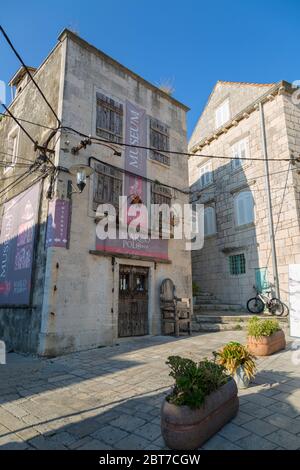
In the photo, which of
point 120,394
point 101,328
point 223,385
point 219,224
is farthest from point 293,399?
point 219,224

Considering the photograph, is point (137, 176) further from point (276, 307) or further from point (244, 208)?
point (276, 307)

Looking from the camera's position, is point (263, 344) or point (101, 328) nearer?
point (263, 344)

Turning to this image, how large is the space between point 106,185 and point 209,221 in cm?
827

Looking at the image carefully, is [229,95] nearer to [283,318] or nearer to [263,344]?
[283,318]

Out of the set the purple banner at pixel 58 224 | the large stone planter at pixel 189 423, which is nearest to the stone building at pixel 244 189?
the purple banner at pixel 58 224

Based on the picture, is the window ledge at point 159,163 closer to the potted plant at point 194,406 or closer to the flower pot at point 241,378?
the flower pot at point 241,378

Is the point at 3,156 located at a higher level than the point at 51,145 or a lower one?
higher

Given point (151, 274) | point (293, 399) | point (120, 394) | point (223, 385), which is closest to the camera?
point (223, 385)

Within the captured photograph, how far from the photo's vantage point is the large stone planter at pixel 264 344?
655cm

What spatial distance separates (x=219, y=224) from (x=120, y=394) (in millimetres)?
12174

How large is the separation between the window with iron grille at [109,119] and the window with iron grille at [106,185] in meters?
1.17
